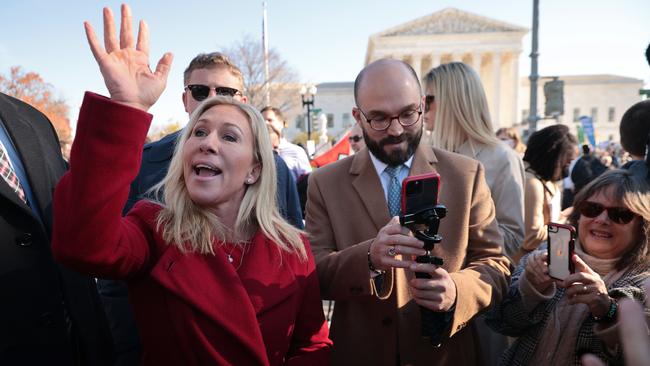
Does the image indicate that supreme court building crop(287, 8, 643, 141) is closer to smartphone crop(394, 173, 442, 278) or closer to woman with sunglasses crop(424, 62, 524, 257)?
woman with sunglasses crop(424, 62, 524, 257)

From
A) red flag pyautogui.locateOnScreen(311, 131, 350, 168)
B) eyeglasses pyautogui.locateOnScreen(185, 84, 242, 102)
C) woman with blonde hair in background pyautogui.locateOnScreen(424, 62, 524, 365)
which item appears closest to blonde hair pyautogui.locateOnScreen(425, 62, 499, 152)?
woman with blonde hair in background pyautogui.locateOnScreen(424, 62, 524, 365)

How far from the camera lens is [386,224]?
7.16 ft

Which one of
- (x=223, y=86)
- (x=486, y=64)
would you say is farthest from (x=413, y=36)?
(x=223, y=86)

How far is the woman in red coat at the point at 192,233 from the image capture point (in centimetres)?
133

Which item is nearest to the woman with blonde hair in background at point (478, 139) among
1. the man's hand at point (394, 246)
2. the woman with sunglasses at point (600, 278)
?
the woman with sunglasses at point (600, 278)

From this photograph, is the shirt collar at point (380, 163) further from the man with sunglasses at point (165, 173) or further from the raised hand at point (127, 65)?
the raised hand at point (127, 65)

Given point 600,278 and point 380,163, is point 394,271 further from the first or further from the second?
point 600,278

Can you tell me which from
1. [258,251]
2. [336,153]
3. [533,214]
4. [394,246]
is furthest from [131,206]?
[336,153]

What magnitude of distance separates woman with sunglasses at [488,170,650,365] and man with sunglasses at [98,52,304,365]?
54.7 inches

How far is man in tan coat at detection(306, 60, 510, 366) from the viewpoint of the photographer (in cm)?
213

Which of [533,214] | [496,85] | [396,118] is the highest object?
[496,85]

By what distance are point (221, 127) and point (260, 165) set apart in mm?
270

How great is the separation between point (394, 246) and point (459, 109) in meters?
1.81

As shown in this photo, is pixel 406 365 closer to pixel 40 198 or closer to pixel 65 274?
pixel 65 274
